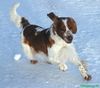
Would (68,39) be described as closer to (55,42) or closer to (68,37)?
(68,37)

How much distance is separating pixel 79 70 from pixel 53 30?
814 millimetres

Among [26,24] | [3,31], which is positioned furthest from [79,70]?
[3,31]

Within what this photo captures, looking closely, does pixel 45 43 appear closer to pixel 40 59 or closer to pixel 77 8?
pixel 40 59

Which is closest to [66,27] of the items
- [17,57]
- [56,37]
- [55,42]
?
[56,37]

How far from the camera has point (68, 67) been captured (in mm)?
8164

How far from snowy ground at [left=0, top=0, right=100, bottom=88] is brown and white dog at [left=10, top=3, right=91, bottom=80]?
198 millimetres

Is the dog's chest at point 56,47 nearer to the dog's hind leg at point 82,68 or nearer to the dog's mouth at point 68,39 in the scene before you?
the dog's mouth at point 68,39

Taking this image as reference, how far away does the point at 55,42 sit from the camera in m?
7.81

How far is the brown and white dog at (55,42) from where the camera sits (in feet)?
24.1

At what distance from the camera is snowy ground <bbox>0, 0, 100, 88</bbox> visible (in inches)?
306

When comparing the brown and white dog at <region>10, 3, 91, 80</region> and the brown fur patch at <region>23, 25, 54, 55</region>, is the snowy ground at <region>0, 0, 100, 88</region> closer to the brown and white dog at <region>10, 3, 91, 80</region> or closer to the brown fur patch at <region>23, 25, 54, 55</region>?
the brown and white dog at <region>10, 3, 91, 80</region>

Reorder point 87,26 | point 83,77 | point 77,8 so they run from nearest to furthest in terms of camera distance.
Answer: point 83,77
point 87,26
point 77,8

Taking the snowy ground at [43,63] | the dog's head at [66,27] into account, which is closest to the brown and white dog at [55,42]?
the dog's head at [66,27]

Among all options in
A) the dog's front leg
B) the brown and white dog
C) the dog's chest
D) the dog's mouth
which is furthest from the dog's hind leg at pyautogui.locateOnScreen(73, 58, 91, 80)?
the dog's mouth
